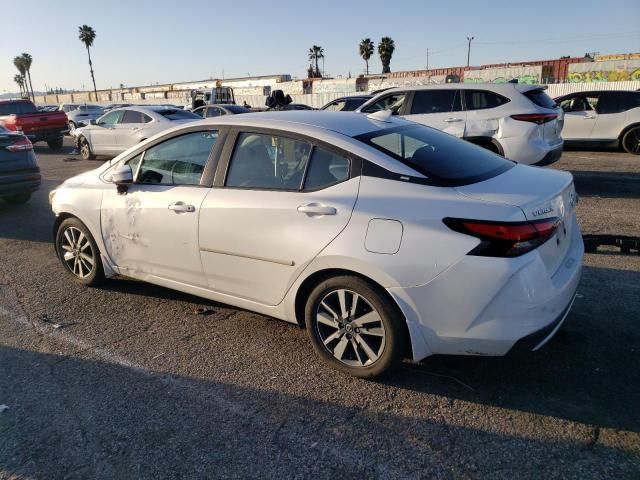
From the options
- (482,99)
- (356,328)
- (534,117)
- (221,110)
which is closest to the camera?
(356,328)

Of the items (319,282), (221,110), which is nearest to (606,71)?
(221,110)

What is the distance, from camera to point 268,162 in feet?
11.3

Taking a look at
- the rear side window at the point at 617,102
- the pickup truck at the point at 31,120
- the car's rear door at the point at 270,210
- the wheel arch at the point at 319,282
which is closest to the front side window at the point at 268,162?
the car's rear door at the point at 270,210

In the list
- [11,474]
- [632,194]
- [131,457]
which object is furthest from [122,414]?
[632,194]

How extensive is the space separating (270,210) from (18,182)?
6.60 metres

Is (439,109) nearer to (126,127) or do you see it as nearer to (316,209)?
(316,209)

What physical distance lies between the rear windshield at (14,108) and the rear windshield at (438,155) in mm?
19106

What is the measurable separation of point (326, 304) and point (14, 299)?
10.5 ft

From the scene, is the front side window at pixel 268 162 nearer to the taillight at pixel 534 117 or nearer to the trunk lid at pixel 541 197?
the trunk lid at pixel 541 197

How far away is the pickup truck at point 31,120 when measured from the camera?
1795cm

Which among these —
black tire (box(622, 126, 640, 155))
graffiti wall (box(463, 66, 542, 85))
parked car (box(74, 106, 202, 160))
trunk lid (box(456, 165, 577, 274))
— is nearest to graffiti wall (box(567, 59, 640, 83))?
graffiti wall (box(463, 66, 542, 85))

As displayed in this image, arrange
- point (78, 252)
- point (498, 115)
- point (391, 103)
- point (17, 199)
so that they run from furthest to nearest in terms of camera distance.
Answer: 1. point (391, 103)
2. point (17, 199)
3. point (498, 115)
4. point (78, 252)

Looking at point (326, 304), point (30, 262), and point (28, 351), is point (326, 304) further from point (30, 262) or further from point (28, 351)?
point (30, 262)

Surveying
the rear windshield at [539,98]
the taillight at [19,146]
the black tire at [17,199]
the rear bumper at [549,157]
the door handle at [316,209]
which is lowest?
the black tire at [17,199]
